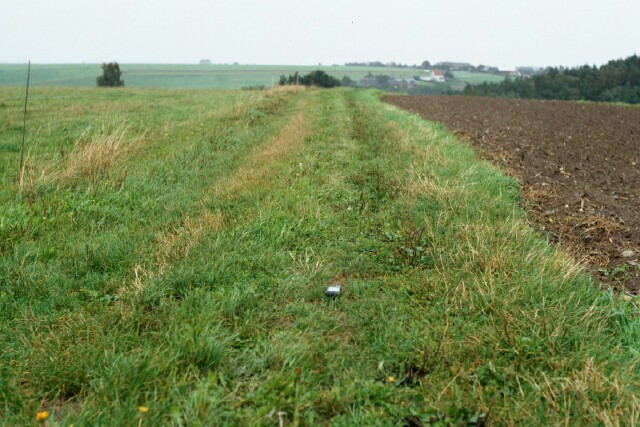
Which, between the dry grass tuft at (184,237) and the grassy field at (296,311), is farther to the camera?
the dry grass tuft at (184,237)

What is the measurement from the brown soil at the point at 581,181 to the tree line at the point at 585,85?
94.7 ft

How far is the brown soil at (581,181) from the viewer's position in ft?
17.3

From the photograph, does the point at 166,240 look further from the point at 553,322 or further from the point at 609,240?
the point at 609,240

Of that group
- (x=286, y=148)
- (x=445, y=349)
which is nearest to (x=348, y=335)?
(x=445, y=349)

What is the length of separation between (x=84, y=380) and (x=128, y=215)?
323 cm

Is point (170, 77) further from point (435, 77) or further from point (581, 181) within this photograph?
point (581, 181)

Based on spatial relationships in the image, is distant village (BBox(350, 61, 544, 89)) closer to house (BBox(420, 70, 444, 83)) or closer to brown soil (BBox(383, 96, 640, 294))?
house (BBox(420, 70, 444, 83))

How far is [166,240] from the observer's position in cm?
472

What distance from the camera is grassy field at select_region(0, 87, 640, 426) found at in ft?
8.76

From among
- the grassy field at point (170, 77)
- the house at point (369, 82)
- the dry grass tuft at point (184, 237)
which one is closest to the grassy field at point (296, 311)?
the dry grass tuft at point (184, 237)

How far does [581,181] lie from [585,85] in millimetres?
44692

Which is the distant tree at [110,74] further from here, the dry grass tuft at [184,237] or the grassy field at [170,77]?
the dry grass tuft at [184,237]

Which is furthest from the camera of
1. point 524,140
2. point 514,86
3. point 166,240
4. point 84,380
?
point 514,86

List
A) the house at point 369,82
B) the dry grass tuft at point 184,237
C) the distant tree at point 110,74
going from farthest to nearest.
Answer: the house at point 369,82 → the distant tree at point 110,74 → the dry grass tuft at point 184,237
